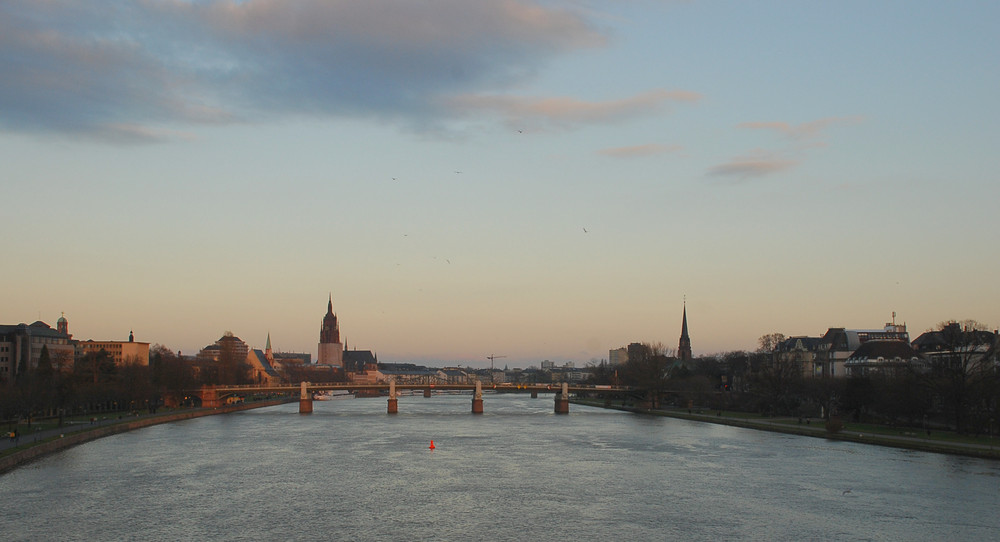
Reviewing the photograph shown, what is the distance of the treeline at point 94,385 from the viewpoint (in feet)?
269

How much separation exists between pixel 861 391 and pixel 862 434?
13095 millimetres

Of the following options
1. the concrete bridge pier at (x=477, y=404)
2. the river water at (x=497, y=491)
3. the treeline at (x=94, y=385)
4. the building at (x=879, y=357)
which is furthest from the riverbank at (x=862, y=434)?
the treeline at (x=94, y=385)

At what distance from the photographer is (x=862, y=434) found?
235 feet

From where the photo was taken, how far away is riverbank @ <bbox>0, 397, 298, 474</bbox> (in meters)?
54.2

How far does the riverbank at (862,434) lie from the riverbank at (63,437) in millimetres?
56310

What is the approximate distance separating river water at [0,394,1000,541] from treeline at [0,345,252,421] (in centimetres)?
1130

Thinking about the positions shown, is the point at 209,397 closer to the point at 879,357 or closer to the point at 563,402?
the point at 563,402

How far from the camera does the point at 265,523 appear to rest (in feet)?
128

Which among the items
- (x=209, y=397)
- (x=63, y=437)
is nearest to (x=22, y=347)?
(x=209, y=397)

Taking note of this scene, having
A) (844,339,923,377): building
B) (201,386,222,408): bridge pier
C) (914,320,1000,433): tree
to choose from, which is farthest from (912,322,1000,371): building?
(201,386,222,408): bridge pier

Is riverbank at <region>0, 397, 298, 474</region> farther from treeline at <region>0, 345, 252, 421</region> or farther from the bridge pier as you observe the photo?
the bridge pier

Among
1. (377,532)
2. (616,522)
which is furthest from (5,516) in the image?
(616,522)

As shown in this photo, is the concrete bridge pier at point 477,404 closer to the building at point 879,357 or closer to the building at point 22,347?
the building at point 879,357

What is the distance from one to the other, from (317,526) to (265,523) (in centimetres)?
231
